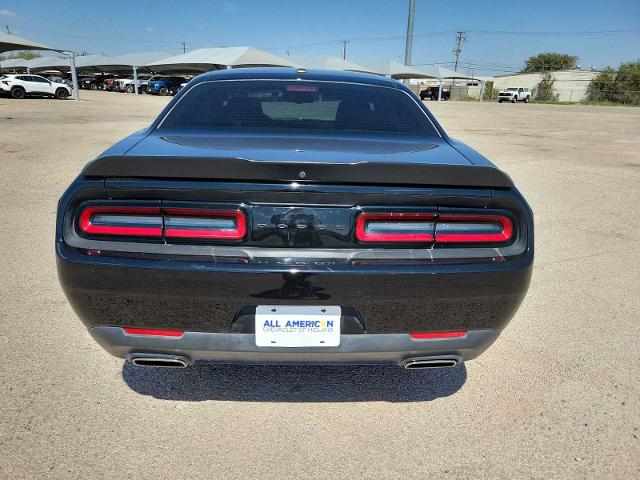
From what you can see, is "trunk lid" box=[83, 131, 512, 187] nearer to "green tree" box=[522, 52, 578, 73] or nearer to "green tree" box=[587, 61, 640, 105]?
"green tree" box=[587, 61, 640, 105]

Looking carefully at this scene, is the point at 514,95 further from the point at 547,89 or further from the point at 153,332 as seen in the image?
the point at 153,332

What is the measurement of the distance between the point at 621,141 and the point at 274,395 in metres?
16.6

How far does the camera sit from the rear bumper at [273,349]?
180cm

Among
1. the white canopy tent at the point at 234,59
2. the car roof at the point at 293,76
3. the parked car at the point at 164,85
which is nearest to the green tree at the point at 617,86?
the white canopy tent at the point at 234,59

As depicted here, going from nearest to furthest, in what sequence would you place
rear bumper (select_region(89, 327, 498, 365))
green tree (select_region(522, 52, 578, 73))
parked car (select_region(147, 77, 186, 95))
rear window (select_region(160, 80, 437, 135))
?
rear bumper (select_region(89, 327, 498, 365)) → rear window (select_region(160, 80, 437, 135)) → parked car (select_region(147, 77, 186, 95)) → green tree (select_region(522, 52, 578, 73))

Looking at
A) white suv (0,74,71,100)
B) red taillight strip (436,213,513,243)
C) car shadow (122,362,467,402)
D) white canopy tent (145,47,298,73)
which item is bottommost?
car shadow (122,362,467,402)

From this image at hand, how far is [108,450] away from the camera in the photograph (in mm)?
1920

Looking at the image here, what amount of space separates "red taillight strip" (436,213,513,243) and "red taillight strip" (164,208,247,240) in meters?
0.75

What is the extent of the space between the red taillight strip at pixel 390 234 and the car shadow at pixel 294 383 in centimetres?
95

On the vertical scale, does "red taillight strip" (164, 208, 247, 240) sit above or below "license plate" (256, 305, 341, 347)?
above

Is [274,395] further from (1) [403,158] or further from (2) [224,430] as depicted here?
(1) [403,158]

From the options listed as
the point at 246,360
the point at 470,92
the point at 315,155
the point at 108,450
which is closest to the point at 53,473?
the point at 108,450

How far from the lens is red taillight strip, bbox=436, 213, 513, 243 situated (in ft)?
5.80

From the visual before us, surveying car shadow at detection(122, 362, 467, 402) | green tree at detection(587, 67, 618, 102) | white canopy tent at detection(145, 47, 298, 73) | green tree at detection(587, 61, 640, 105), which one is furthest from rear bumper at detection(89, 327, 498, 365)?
green tree at detection(587, 67, 618, 102)
